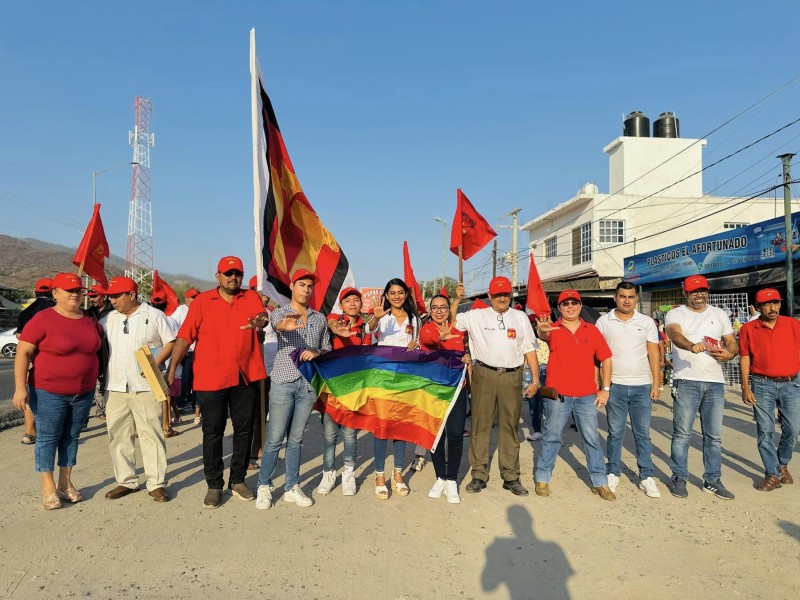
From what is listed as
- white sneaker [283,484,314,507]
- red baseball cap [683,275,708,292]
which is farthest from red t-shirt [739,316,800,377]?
white sneaker [283,484,314,507]

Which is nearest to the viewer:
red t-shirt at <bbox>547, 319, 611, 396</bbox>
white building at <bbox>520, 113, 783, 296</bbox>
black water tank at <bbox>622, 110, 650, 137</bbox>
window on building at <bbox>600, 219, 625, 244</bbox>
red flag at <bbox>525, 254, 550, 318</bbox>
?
red t-shirt at <bbox>547, 319, 611, 396</bbox>

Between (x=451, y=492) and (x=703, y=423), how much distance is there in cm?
255

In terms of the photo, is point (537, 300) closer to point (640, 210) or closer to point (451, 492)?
point (451, 492)

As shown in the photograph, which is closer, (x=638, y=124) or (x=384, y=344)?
(x=384, y=344)

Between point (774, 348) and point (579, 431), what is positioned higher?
point (774, 348)

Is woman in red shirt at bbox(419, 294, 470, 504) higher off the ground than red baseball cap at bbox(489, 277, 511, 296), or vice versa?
red baseball cap at bbox(489, 277, 511, 296)

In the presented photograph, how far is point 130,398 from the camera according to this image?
4.98 metres

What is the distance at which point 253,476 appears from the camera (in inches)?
228

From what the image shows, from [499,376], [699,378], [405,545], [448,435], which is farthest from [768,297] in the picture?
[405,545]

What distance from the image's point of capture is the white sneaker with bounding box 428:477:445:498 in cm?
513

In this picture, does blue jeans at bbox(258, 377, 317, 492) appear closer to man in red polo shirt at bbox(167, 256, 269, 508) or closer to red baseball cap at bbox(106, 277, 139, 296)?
man in red polo shirt at bbox(167, 256, 269, 508)

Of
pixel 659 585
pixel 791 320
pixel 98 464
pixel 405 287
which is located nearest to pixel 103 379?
pixel 98 464

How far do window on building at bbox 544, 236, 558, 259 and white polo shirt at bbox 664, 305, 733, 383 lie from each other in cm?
2986

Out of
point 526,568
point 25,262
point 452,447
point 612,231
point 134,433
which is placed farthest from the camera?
point 25,262
